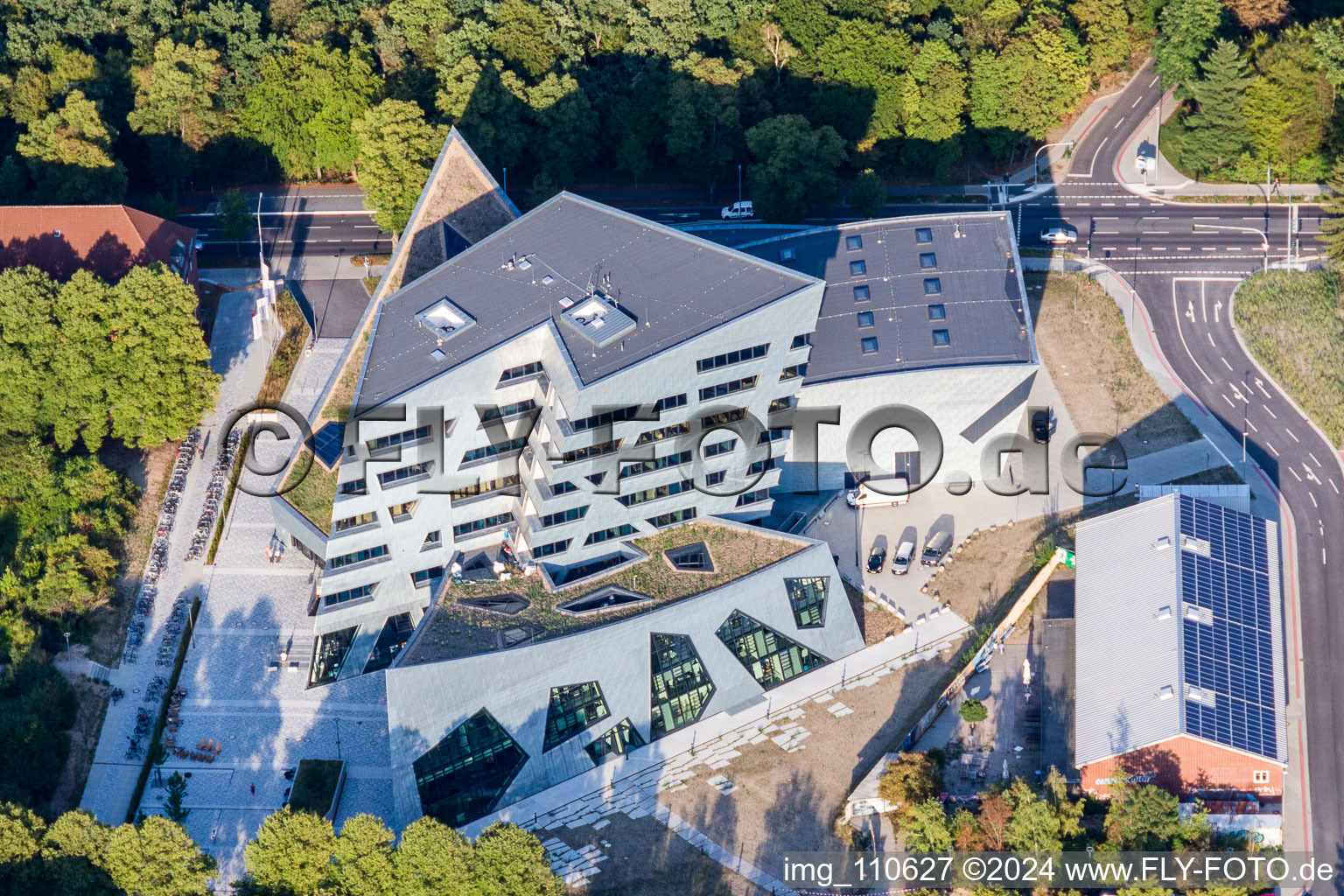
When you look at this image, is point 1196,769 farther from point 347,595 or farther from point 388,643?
point 347,595

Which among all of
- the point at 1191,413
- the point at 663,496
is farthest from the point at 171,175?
the point at 1191,413

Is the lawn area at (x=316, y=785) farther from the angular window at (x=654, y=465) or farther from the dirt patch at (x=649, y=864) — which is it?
the angular window at (x=654, y=465)

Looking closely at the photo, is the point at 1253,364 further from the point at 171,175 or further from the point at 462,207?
the point at 171,175

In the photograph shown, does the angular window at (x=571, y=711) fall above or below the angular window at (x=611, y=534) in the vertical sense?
below

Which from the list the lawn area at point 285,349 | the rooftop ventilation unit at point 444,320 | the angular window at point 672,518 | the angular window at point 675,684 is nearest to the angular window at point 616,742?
the angular window at point 675,684

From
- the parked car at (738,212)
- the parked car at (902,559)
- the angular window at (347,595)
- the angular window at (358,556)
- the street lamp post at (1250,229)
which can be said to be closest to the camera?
the angular window at (358,556)

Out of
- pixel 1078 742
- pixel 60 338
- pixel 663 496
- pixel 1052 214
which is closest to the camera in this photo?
pixel 1078 742

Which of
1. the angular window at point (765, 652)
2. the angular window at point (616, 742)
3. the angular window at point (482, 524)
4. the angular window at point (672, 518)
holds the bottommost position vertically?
the angular window at point (616, 742)
